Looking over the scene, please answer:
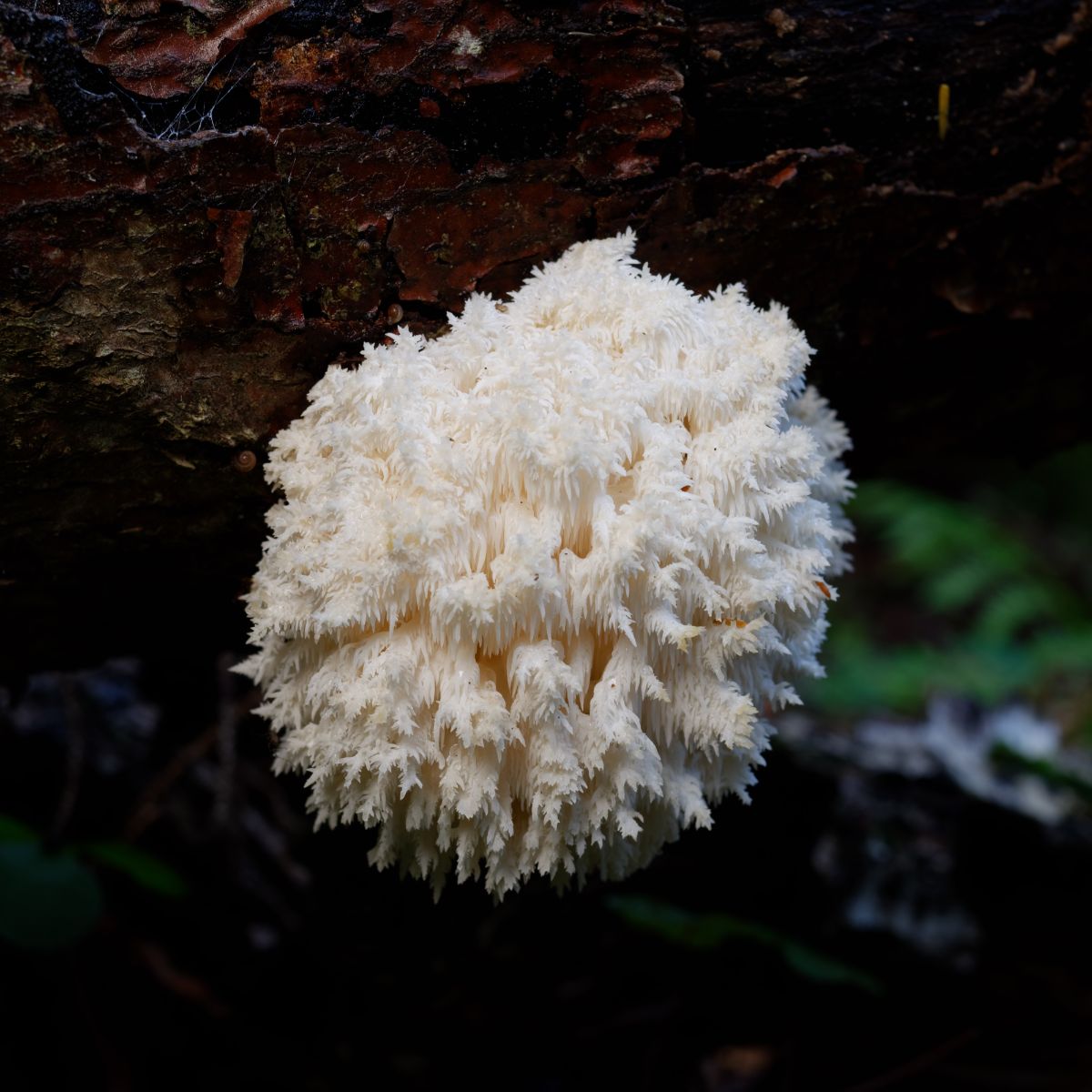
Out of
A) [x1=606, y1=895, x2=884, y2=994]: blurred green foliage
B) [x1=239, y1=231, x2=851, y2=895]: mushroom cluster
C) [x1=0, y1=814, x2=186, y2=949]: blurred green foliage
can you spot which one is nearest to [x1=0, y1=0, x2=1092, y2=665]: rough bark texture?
[x1=239, y1=231, x2=851, y2=895]: mushroom cluster

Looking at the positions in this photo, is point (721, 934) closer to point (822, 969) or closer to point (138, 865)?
point (822, 969)

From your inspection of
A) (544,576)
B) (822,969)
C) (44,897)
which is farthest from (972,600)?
(44,897)

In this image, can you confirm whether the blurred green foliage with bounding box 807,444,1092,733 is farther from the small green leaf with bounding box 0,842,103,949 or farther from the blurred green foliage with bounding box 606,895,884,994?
the small green leaf with bounding box 0,842,103,949

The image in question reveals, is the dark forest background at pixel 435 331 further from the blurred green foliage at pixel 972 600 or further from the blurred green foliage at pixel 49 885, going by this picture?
the blurred green foliage at pixel 972 600

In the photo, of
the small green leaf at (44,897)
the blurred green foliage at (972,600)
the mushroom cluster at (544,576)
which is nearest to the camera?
the mushroom cluster at (544,576)

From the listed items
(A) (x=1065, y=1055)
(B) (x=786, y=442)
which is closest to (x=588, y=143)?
(B) (x=786, y=442)

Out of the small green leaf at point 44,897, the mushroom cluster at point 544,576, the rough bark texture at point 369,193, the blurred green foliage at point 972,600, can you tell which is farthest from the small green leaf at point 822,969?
the blurred green foliage at point 972,600

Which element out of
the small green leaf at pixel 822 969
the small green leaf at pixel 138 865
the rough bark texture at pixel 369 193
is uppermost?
the rough bark texture at pixel 369 193

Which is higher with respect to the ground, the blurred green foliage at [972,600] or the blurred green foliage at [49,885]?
the blurred green foliage at [972,600]
